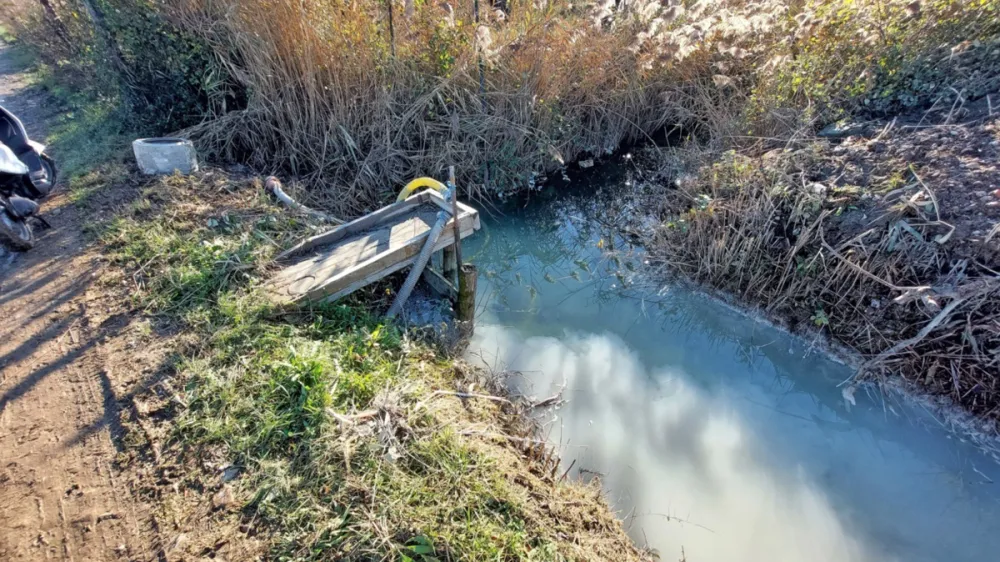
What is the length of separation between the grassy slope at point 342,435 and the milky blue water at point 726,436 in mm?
431

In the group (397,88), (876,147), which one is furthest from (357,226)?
(876,147)

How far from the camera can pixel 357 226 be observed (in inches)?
141

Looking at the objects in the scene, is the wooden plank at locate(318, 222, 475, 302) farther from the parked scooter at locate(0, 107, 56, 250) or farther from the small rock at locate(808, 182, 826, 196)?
the small rock at locate(808, 182, 826, 196)

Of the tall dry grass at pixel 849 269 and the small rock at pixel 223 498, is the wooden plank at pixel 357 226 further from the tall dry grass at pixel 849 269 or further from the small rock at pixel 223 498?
the tall dry grass at pixel 849 269

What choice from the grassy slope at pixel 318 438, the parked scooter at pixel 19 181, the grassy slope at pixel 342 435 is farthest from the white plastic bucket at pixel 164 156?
the grassy slope at pixel 342 435

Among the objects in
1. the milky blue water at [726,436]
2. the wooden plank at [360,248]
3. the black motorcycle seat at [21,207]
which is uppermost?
the black motorcycle seat at [21,207]

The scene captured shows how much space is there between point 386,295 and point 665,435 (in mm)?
2248

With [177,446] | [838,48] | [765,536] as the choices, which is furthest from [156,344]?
[838,48]

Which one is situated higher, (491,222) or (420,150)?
(420,150)

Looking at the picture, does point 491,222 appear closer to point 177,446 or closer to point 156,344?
point 156,344

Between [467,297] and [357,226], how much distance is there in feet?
3.47

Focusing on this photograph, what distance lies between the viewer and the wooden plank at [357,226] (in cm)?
333

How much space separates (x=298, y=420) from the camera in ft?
7.29

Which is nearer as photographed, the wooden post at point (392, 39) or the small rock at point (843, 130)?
the small rock at point (843, 130)
